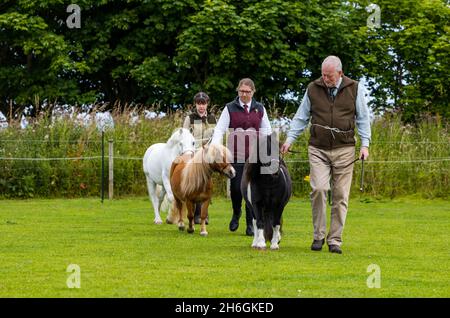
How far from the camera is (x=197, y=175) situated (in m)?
13.4

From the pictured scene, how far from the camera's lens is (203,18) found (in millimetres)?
28156

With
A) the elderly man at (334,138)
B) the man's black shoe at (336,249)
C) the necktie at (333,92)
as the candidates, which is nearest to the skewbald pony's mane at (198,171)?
the elderly man at (334,138)

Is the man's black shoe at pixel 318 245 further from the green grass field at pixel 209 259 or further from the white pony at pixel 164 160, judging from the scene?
the white pony at pixel 164 160

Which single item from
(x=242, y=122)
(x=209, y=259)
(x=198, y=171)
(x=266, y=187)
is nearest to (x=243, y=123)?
(x=242, y=122)

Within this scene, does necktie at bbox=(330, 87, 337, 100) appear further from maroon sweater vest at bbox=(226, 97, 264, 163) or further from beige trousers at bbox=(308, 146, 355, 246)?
maroon sweater vest at bbox=(226, 97, 264, 163)

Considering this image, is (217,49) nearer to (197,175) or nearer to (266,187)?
(197,175)

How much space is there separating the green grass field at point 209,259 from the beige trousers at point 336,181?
1.28ft

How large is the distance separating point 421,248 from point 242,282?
13.0 ft

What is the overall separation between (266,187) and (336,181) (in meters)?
0.83

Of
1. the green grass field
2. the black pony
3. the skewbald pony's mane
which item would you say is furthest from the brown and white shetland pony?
the black pony

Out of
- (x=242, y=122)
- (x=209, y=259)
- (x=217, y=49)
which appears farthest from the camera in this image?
(x=217, y=49)

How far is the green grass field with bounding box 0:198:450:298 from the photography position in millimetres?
8586

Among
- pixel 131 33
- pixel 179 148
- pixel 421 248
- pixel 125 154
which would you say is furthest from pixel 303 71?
pixel 421 248

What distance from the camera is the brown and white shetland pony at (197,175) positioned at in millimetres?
12797
